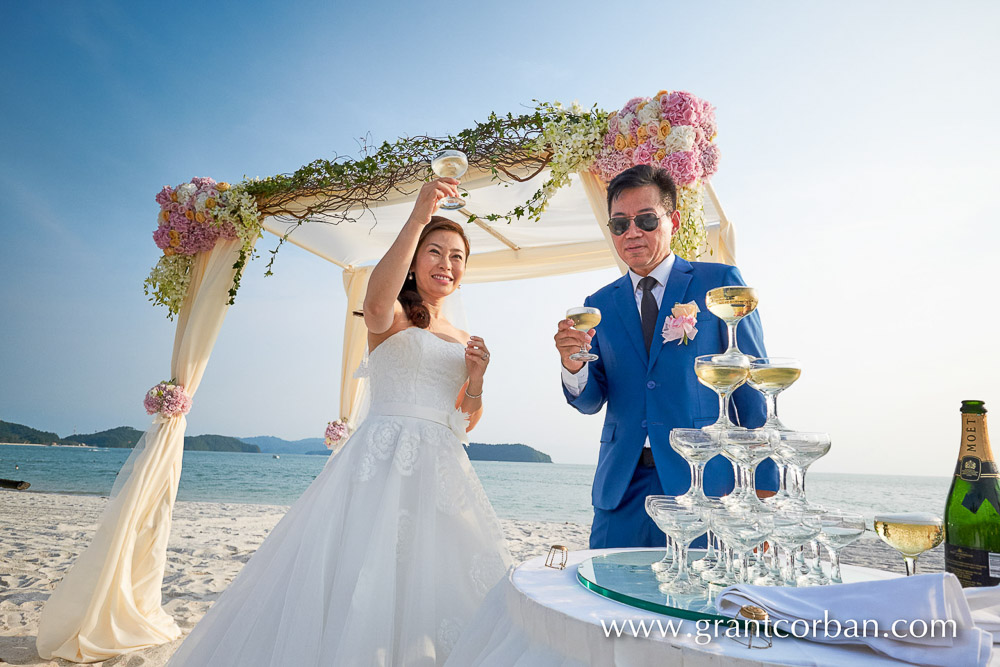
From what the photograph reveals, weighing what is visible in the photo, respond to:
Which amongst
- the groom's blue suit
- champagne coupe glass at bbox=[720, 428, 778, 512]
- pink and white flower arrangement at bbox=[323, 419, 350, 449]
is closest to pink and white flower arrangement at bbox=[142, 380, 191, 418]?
pink and white flower arrangement at bbox=[323, 419, 350, 449]

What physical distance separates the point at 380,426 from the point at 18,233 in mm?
36100

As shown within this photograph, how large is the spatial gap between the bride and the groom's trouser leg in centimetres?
55

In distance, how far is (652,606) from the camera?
3.48 feet

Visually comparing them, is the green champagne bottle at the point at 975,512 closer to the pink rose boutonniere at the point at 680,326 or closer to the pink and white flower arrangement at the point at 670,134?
the pink rose boutonniere at the point at 680,326

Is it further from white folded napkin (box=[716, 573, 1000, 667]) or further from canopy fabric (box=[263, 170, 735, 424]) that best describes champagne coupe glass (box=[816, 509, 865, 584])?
canopy fabric (box=[263, 170, 735, 424])

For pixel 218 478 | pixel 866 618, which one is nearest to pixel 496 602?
pixel 866 618

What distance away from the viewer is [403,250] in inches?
103

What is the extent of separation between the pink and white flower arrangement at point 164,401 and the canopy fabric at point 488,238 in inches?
66.7

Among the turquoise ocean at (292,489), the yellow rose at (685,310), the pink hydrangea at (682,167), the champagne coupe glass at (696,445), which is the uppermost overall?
the pink hydrangea at (682,167)

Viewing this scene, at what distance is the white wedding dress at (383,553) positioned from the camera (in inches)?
86.8

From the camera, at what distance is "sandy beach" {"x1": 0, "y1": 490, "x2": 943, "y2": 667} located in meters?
4.21

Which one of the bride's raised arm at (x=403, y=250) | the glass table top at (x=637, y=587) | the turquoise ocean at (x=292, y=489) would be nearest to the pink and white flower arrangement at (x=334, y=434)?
the bride's raised arm at (x=403, y=250)

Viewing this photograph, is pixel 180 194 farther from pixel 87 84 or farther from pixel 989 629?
pixel 87 84

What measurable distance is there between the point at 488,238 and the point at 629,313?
3568 mm
